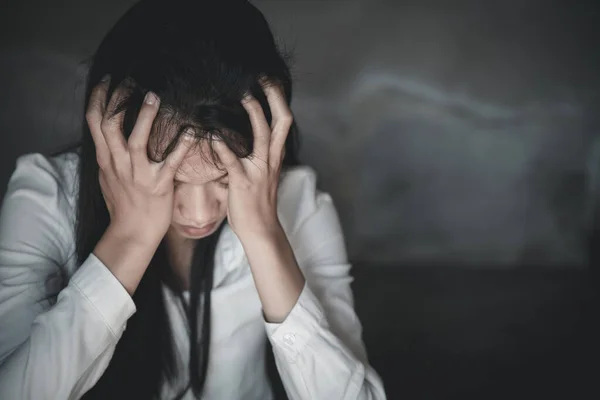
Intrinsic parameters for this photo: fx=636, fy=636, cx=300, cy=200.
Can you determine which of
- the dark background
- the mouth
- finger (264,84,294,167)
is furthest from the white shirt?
the dark background

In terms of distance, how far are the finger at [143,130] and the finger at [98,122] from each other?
6 cm

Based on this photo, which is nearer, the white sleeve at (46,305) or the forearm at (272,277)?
the white sleeve at (46,305)

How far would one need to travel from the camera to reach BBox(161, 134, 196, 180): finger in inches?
35.9

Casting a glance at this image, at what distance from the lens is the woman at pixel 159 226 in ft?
2.95

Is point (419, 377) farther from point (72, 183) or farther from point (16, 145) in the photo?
point (16, 145)

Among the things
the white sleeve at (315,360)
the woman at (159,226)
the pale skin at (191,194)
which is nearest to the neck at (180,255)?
the woman at (159,226)

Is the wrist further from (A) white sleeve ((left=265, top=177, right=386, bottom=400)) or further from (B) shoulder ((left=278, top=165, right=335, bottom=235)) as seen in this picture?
(B) shoulder ((left=278, top=165, right=335, bottom=235))

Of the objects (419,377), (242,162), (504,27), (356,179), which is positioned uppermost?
(504,27)

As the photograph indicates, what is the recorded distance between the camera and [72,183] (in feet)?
3.60

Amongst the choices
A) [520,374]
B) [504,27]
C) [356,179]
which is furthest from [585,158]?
[520,374]

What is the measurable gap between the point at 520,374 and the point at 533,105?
1.36 meters

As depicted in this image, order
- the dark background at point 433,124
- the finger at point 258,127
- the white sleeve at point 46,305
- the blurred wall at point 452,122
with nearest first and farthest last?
the white sleeve at point 46,305
the finger at point 258,127
the dark background at point 433,124
the blurred wall at point 452,122

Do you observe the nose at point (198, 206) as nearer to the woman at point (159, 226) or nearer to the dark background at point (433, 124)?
the woman at point (159, 226)

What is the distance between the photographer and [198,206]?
3.24 ft
